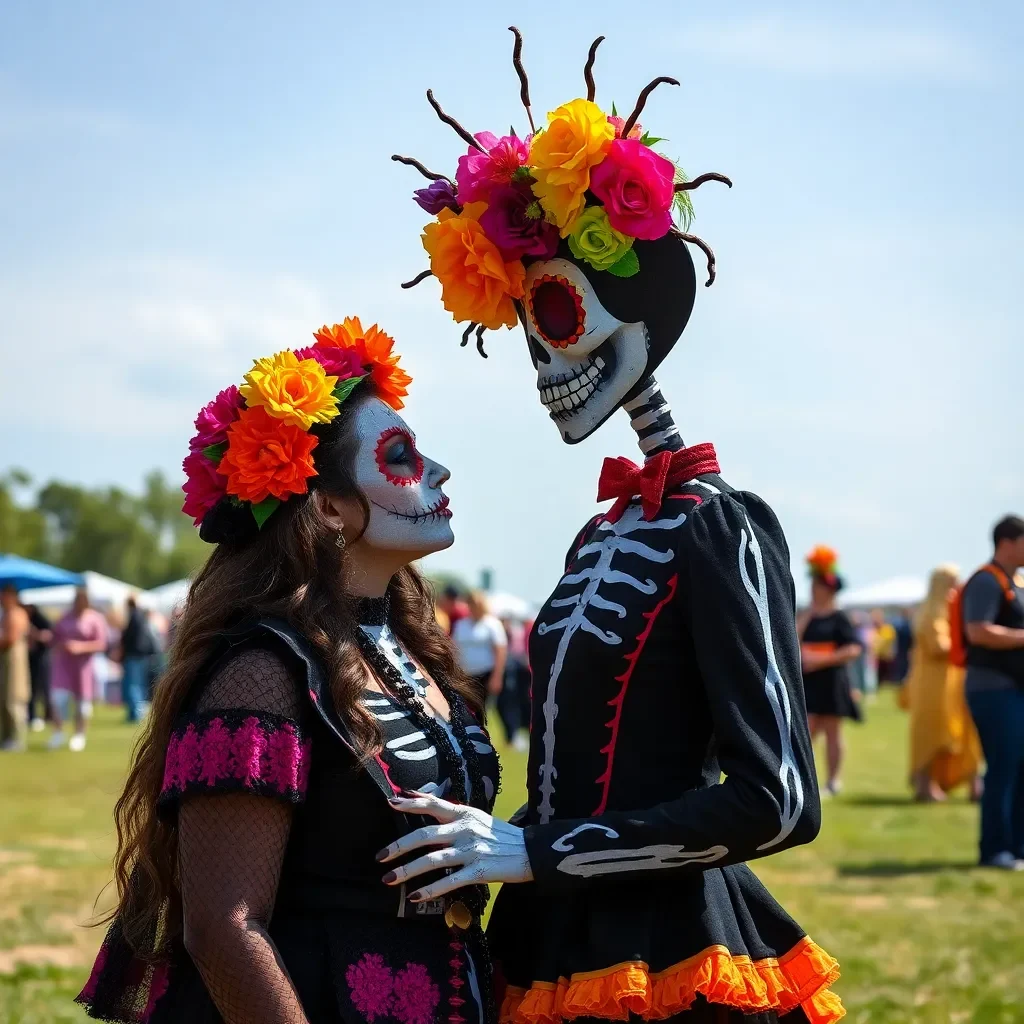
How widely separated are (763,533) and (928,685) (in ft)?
30.2

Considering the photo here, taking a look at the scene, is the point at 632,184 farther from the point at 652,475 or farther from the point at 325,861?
the point at 325,861

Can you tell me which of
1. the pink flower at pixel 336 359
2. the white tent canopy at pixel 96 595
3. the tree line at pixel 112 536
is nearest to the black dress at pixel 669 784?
the pink flower at pixel 336 359

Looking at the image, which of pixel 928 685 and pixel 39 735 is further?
pixel 39 735

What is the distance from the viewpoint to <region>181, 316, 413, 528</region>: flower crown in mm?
2992

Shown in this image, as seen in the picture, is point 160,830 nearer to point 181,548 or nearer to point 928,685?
point 928,685

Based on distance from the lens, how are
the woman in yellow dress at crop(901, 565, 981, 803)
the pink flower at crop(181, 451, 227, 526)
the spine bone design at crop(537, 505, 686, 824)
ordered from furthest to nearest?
1. the woman in yellow dress at crop(901, 565, 981, 803)
2. the pink flower at crop(181, 451, 227, 526)
3. the spine bone design at crop(537, 505, 686, 824)

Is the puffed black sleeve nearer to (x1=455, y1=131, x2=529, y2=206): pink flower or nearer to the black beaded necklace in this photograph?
the black beaded necklace

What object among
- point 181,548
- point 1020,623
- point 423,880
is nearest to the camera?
point 423,880

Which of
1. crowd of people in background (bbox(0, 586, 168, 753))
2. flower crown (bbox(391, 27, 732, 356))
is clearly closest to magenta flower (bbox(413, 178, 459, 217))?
Answer: flower crown (bbox(391, 27, 732, 356))

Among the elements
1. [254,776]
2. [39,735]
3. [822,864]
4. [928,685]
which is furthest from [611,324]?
[39,735]

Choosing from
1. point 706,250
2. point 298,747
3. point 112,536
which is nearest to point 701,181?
point 706,250

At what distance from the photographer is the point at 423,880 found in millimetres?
2889

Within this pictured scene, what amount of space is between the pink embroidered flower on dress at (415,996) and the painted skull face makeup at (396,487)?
90 centimetres

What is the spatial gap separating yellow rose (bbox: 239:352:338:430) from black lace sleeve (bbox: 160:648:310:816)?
508 mm
